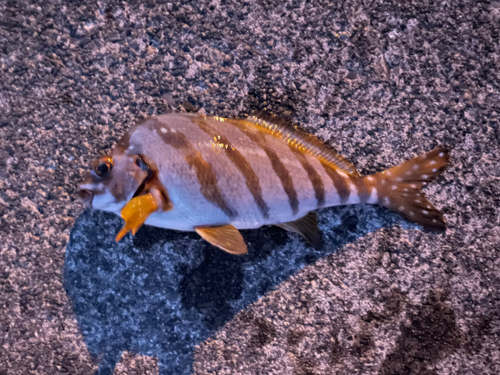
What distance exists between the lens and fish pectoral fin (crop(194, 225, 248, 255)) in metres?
1.50

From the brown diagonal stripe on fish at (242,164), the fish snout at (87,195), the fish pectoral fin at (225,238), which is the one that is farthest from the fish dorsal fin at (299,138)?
the fish snout at (87,195)

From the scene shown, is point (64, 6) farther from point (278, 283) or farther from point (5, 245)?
point (278, 283)

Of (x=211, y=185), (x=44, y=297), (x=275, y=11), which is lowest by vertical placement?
(x=44, y=297)

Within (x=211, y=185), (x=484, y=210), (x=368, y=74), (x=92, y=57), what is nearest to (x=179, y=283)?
(x=211, y=185)

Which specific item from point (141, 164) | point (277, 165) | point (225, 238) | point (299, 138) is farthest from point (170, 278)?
point (299, 138)

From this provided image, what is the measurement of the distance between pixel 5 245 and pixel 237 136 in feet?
5.00

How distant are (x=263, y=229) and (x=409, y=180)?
868 mm

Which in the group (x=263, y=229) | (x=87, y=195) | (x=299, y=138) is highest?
(x=299, y=138)

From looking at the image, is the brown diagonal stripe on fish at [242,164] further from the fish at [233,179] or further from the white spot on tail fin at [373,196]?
the white spot on tail fin at [373,196]

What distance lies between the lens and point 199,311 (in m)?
1.87

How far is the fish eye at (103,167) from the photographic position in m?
1.36

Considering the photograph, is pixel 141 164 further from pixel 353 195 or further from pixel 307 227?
pixel 353 195

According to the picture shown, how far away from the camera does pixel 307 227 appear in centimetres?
174

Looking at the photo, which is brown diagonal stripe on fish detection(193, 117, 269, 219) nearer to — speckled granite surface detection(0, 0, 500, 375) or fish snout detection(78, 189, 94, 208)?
speckled granite surface detection(0, 0, 500, 375)
